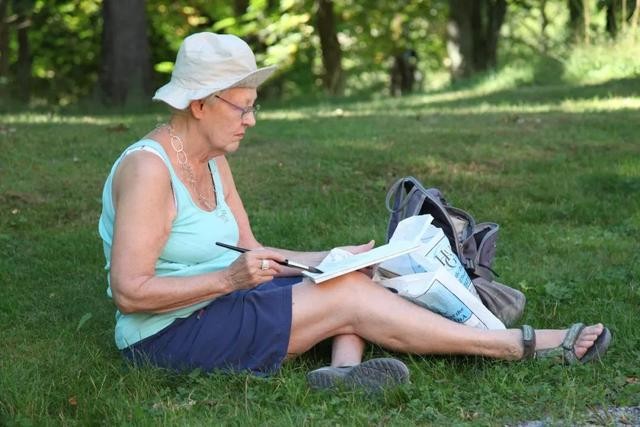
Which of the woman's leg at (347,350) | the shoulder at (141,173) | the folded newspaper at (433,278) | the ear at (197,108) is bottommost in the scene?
the woman's leg at (347,350)

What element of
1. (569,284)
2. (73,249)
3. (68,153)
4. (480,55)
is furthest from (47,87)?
(569,284)

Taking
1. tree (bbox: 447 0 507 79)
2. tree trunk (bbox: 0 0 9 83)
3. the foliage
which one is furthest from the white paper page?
tree (bbox: 447 0 507 79)

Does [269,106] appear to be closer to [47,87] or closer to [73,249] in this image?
[73,249]

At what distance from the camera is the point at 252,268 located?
3977 mm

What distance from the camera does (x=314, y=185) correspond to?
26.1 ft

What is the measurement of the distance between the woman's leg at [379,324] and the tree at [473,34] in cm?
1634

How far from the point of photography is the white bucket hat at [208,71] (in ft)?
13.6

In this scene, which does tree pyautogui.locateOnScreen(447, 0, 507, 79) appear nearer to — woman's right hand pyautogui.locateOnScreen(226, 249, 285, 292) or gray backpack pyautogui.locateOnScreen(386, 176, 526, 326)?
gray backpack pyautogui.locateOnScreen(386, 176, 526, 326)

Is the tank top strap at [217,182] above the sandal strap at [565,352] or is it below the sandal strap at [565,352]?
above

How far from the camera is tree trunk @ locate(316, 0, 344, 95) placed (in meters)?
22.2

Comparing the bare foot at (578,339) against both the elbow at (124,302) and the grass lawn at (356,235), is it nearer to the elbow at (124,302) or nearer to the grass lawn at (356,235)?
the grass lawn at (356,235)

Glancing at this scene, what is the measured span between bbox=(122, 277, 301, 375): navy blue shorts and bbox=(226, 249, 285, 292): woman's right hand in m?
0.19

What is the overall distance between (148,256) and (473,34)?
17678 millimetres

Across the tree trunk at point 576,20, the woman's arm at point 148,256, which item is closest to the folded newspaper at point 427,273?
the woman's arm at point 148,256
